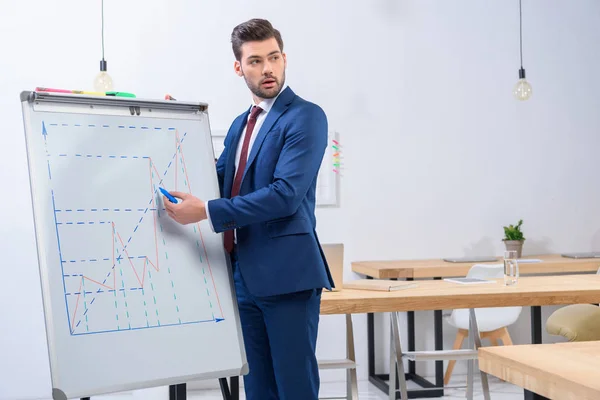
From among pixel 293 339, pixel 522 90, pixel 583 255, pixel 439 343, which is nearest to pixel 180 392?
pixel 293 339

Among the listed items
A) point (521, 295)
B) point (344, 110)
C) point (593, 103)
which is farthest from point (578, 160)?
point (521, 295)

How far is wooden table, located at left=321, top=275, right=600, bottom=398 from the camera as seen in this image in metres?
2.72

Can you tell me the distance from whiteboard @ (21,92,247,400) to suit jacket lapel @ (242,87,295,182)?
16 cm

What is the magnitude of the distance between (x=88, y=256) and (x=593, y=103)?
4.31 metres

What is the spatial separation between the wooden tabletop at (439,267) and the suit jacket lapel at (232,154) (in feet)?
6.85

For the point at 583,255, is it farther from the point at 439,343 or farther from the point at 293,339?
the point at 293,339

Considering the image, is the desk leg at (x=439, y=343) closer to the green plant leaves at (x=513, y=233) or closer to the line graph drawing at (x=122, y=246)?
the green plant leaves at (x=513, y=233)

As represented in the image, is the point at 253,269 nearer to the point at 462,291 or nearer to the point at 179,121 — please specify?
the point at 179,121

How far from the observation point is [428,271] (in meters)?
4.13

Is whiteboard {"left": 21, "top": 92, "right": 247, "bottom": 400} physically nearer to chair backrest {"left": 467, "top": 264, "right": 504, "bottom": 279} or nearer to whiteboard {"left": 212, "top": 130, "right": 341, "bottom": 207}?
chair backrest {"left": 467, "top": 264, "right": 504, "bottom": 279}

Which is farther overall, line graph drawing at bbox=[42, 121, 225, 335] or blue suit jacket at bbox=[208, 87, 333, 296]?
blue suit jacket at bbox=[208, 87, 333, 296]

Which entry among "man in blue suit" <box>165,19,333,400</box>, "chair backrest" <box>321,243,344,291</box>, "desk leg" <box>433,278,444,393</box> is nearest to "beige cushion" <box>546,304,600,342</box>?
"man in blue suit" <box>165,19,333,400</box>

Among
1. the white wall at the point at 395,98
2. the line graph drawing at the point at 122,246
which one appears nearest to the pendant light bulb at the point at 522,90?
the white wall at the point at 395,98

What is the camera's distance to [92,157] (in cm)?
189
